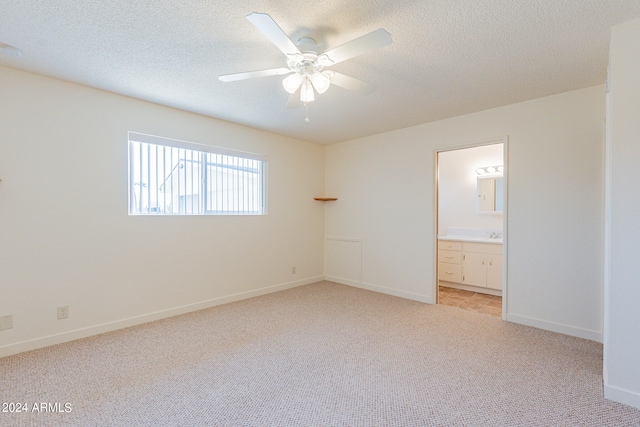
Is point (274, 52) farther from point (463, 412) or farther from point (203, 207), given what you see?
point (463, 412)

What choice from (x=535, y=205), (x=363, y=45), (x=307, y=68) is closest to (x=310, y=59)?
(x=307, y=68)

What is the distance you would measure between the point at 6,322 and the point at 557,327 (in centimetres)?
503

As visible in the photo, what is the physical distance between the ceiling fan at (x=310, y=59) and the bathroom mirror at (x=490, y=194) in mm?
3710

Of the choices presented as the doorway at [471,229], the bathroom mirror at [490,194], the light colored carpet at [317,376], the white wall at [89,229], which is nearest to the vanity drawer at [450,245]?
the doorway at [471,229]

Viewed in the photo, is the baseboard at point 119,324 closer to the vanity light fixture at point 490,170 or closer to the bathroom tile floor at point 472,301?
the bathroom tile floor at point 472,301

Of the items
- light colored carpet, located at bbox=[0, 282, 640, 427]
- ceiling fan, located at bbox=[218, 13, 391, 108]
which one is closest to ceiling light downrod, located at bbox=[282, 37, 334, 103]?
ceiling fan, located at bbox=[218, 13, 391, 108]

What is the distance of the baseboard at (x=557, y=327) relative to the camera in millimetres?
2801

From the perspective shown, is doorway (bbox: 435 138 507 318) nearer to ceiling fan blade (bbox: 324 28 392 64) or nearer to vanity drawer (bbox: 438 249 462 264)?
vanity drawer (bbox: 438 249 462 264)

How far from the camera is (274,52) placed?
219cm

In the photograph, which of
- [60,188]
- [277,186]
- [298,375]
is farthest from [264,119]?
[298,375]

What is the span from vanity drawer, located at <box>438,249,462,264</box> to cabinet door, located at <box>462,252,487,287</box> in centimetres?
8

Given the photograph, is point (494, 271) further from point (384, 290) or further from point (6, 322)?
point (6, 322)

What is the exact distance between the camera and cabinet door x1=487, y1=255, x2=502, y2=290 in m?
4.34

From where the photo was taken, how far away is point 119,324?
3.03 metres
